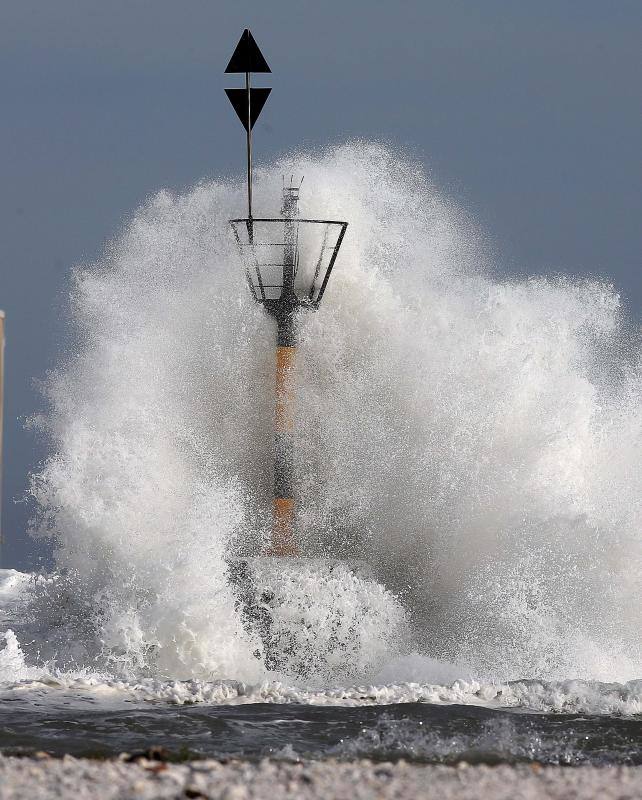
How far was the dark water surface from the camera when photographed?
779 centimetres

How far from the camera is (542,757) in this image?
25.7 ft

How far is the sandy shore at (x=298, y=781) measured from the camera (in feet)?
18.8

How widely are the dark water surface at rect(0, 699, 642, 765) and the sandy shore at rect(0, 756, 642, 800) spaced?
69cm

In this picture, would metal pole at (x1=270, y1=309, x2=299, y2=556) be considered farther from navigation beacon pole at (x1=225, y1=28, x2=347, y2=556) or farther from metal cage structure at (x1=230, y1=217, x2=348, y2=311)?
metal cage structure at (x1=230, y1=217, x2=348, y2=311)

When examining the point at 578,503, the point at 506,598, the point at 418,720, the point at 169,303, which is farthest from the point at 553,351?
the point at 418,720

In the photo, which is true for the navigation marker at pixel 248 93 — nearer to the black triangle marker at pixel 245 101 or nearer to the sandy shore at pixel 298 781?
the black triangle marker at pixel 245 101

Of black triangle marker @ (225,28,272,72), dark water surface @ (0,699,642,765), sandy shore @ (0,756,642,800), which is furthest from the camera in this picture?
black triangle marker @ (225,28,272,72)

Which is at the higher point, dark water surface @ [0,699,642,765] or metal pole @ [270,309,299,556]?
metal pole @ [270,309,299,556]

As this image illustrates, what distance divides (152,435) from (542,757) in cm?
996

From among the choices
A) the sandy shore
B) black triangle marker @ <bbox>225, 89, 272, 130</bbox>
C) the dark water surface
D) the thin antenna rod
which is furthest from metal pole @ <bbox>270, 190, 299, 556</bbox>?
the sandy shore

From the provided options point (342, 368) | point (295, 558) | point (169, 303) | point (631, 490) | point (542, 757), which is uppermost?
point (169, 303)

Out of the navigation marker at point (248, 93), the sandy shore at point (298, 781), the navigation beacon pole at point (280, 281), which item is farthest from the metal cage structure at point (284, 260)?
the sandy shore at point (298, 781)

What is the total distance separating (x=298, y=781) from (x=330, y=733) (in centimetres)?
251

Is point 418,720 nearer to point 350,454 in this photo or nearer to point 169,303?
point 350,454
